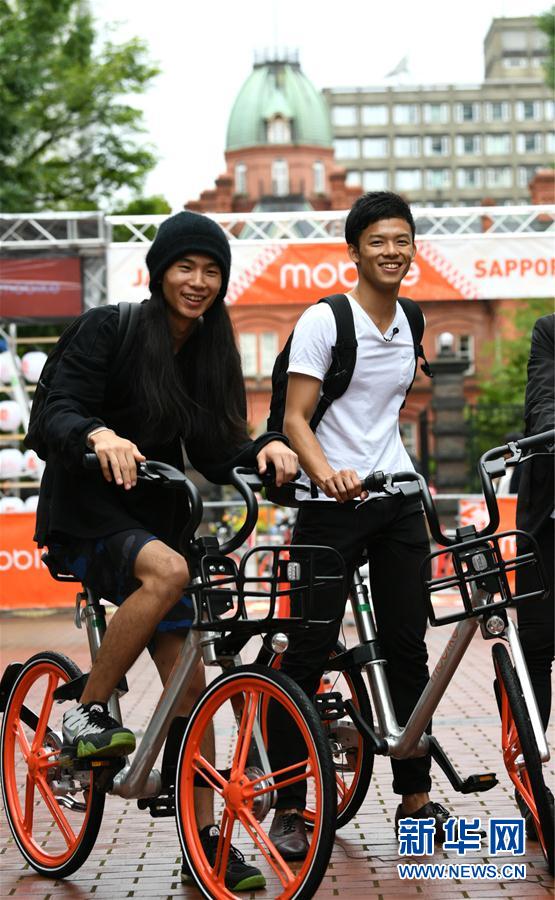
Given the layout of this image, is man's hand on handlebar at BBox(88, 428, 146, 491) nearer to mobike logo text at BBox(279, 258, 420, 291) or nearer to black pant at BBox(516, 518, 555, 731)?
black pant at BBox(516, 518, 555, 731)

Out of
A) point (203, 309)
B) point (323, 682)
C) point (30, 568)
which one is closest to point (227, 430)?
point (203, 309)

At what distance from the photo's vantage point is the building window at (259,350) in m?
69.6

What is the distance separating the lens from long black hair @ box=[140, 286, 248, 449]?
418cm

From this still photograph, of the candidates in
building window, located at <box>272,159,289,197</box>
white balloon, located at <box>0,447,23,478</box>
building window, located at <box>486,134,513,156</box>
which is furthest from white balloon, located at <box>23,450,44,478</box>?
building window, located at <box>486,134,513,156</box>

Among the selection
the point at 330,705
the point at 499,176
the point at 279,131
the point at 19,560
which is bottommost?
the point at 19,560

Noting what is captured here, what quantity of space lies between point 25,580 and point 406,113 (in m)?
115

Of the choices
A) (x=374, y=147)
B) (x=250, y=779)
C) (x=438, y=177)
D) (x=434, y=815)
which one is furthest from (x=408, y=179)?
(x=250, y=779)

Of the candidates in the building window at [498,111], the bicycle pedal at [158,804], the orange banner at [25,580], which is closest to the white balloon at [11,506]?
the orange banner at [25,580]

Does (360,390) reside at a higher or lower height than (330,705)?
higher

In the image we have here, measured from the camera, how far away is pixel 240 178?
96.2m

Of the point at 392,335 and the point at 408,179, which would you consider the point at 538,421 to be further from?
the point at 408,179

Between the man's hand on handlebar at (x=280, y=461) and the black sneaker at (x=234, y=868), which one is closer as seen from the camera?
the black sneaker at (x=234, y=868)

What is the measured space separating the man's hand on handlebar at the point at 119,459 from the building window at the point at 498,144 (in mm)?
125633

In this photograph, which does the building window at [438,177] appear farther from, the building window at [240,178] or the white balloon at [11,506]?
the white balloon at [11,506]
